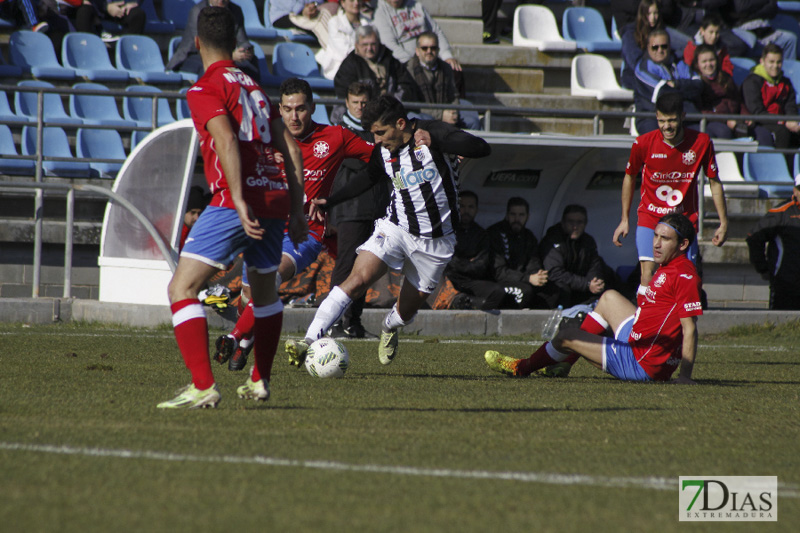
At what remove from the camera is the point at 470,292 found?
11.3 m

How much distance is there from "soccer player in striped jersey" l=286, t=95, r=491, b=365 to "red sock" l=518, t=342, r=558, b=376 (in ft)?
2.93

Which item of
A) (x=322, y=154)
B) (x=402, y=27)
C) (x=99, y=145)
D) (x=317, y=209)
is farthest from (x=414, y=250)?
(x=402, y=27)

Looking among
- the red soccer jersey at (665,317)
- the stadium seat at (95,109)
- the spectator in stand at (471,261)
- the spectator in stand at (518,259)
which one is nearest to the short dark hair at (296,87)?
the red soccer jersey at (665,317)

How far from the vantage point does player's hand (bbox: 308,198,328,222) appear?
7.07 meters

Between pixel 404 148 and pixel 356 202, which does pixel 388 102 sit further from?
pixel 356 202

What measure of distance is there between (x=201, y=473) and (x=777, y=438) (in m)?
2.71

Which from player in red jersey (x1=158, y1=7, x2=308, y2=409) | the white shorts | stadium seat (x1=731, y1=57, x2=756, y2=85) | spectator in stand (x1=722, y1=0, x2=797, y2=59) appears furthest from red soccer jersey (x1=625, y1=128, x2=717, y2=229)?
spectator in stand (x1=722, y1=0, x2=797, y2=59)

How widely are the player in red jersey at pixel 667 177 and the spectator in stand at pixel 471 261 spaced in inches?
114

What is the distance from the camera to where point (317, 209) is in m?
7.17

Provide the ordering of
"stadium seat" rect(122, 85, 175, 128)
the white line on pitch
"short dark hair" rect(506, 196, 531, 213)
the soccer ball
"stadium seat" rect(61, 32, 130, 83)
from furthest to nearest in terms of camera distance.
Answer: "stadium seat" rect(61, 32, 130, 83) < "stadium seat" rect(122, 85, 175, 128) < "short dark hair" rect(506, 196, 531, 213) < the soccer ball < the white line on pitch

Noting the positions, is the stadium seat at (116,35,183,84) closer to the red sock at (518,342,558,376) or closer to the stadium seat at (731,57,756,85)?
the red sock at (518,342,558,376)

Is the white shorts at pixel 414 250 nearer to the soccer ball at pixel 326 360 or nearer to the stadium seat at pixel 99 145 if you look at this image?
the soccer ball at pixel 326 360

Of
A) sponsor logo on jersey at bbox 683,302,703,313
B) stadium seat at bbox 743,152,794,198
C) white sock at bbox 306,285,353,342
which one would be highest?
stadium seat at bbox 743,152,794,198

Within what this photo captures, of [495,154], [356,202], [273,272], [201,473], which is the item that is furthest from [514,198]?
[201,473]
